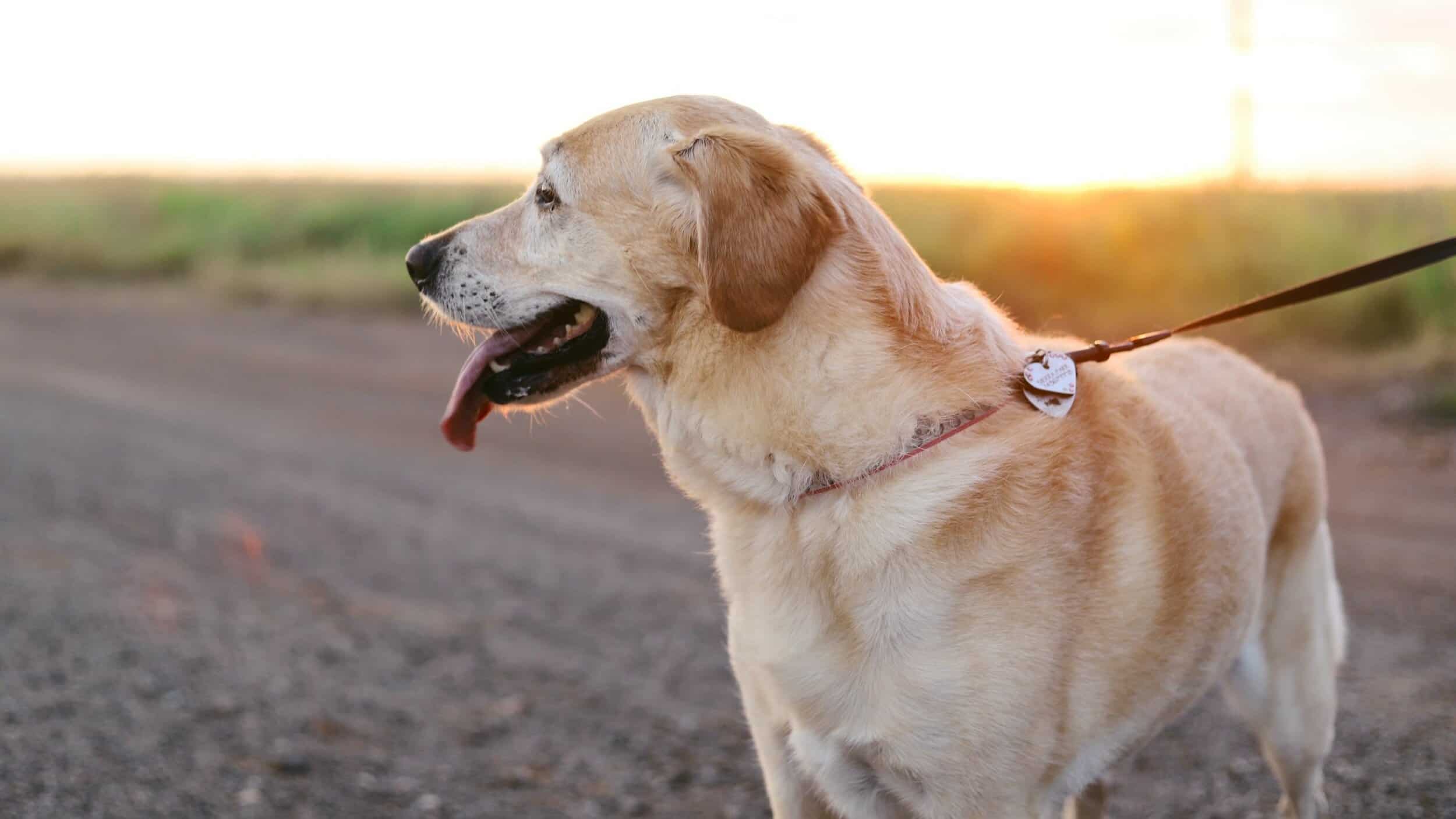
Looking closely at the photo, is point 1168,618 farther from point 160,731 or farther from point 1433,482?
point 1433,482

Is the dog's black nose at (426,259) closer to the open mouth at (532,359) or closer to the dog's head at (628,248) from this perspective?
the dog's head at (628,248)

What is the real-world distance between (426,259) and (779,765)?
59.1 inches

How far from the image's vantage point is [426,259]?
9.94ft

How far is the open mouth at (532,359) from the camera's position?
111 inches

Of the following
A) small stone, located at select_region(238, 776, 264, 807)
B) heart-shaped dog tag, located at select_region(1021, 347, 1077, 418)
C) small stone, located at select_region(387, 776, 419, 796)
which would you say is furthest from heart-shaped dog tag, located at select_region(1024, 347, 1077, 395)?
small stone, located at select_region(238, 776, 264, 807)

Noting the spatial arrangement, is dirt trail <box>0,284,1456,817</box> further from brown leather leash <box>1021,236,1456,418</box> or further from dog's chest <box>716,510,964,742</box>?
brown leather leash <box>1021,236,1456,418</box>

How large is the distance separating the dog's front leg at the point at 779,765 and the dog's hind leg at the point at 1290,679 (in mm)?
1392

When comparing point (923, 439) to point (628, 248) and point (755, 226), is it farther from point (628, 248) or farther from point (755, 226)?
point (628, 248)

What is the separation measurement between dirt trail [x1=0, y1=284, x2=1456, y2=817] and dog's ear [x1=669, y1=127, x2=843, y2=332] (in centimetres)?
204

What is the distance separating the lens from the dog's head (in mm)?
2494

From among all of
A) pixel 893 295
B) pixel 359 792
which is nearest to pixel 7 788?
pixel 359 792

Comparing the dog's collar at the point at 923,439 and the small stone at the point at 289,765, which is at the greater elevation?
the dog's collar at the point at 923,439

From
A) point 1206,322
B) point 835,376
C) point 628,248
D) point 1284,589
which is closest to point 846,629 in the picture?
point 835,376

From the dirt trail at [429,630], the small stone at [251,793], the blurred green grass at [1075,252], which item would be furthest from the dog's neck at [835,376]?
the blurred green grass at [1075,252]
